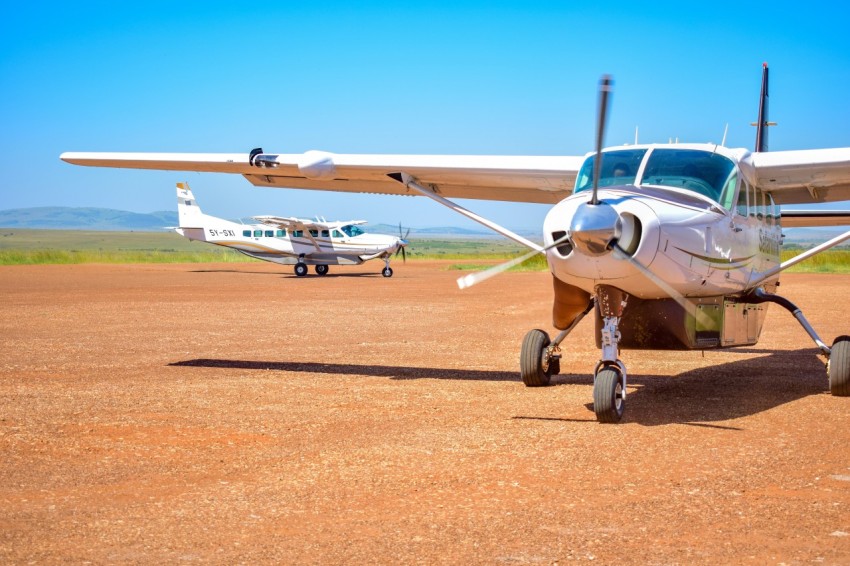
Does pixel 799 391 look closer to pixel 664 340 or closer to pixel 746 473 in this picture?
pixel 664 340

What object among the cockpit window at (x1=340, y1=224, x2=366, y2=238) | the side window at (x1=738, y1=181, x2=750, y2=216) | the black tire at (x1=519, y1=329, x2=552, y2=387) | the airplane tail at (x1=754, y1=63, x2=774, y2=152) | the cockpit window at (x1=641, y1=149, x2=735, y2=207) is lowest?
the cockpit window at (x1=340, y1=224, x2=366, y2=238)

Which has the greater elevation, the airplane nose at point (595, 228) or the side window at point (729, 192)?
the side window at point (729, 192)

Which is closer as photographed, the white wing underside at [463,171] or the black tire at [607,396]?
the black tire at [607,396]

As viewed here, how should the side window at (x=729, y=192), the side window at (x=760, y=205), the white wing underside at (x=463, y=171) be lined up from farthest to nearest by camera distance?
the side window at (x=760, y=205)
the white wing underside at (x=463, y=171)
the side window at (x=729, y=192)

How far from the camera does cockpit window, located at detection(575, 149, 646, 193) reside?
8500 mm

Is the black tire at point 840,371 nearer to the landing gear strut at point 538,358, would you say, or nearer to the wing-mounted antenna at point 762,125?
the landing gear strut at point 538,358

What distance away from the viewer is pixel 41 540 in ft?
15.4

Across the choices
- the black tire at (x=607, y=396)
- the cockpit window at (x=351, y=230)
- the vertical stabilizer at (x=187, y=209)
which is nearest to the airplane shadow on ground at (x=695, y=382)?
the black tire at (x=607, y=396)

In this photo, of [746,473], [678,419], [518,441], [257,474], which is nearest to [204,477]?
[257,474]

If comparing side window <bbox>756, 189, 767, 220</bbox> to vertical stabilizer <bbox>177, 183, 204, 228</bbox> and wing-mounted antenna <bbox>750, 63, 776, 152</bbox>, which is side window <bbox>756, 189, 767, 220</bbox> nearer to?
wing-mounted antenna <bbox>750, 63, 776, 152</bbox>

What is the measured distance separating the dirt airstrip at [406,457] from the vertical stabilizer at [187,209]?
35468 mm

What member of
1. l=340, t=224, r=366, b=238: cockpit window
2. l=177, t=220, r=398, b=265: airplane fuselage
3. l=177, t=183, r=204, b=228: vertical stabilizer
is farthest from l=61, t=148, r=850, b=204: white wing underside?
l=177, t=183, r=204, b=228: vertical stabilizer

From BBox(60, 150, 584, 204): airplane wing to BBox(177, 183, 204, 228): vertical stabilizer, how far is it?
36.4m

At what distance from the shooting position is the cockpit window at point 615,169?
8.50 m
